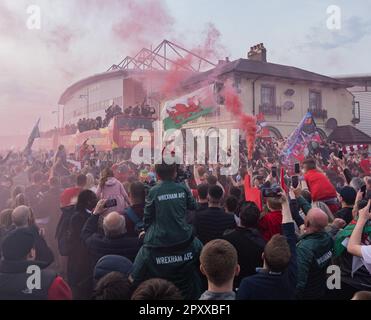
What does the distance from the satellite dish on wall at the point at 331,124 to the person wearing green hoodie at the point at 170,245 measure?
17760mm

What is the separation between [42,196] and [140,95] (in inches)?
300

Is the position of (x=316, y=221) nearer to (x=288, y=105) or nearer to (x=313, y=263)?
(x=313, y=263)

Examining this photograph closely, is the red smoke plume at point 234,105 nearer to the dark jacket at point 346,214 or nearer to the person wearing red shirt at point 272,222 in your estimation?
the dark jacket at point 346,214

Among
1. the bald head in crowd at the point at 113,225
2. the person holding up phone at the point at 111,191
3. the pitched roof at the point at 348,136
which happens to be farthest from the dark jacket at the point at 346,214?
the pitched roof at the point at 348,136

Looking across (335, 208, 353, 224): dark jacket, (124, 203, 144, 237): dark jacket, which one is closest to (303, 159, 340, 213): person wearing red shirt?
(335, 208, 353, 224): dark jacket

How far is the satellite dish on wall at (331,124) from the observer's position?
1897 centimetres

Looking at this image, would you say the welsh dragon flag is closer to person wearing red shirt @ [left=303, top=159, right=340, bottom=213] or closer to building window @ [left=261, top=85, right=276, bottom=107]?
person wearing red shirt @ [left=303, top=159, right=340, bottom=213]

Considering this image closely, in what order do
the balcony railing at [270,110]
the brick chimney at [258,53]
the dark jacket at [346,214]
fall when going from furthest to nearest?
the brick chimney at [258,53], the balcony railing at [270,110], the dark jacket at [346,214]

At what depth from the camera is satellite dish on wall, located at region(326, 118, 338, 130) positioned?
747 inches

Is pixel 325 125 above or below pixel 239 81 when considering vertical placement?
below

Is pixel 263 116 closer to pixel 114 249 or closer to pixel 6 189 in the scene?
pixel 6 189

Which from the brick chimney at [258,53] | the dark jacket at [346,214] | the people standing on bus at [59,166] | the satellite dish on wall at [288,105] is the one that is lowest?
the dark jacket at [346,214]

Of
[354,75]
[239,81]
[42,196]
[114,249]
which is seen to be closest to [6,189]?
[42,196]
